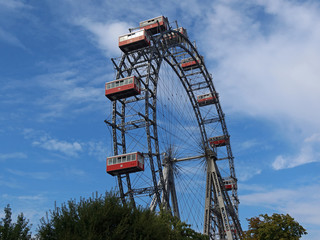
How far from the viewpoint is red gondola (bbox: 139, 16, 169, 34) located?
48031 millimetres

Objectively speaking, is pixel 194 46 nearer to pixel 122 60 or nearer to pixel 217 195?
pixel 122 60

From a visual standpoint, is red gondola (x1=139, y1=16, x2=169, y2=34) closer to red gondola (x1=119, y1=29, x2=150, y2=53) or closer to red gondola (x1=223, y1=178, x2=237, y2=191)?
red gondola (x1=119, y1=29, x2=150, y2=53)

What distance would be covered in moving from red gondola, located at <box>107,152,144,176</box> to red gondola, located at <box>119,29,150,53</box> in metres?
13.3

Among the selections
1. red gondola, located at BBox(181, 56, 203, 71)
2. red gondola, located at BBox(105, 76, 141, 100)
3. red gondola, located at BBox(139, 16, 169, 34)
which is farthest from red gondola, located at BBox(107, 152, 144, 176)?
red gondola, located at BBox(181, 56, 203, 71)

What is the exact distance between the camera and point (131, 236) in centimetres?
2250

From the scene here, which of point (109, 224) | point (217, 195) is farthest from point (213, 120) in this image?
point (109, 224)

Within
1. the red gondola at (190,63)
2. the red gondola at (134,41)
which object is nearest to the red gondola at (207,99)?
the red gondola at (190,63)

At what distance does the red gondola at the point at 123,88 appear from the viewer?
40.0 m

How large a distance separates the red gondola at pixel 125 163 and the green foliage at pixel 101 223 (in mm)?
12126

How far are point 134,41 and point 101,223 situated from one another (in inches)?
1005

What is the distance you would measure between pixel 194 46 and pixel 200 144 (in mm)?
15278

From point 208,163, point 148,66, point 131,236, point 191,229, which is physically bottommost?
point 131,236

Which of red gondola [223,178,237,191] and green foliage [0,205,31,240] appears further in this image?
red gondola [223,178,237,191]

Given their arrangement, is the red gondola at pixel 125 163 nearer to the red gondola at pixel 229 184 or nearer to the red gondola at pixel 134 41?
the red gondola at pixel 134 41
